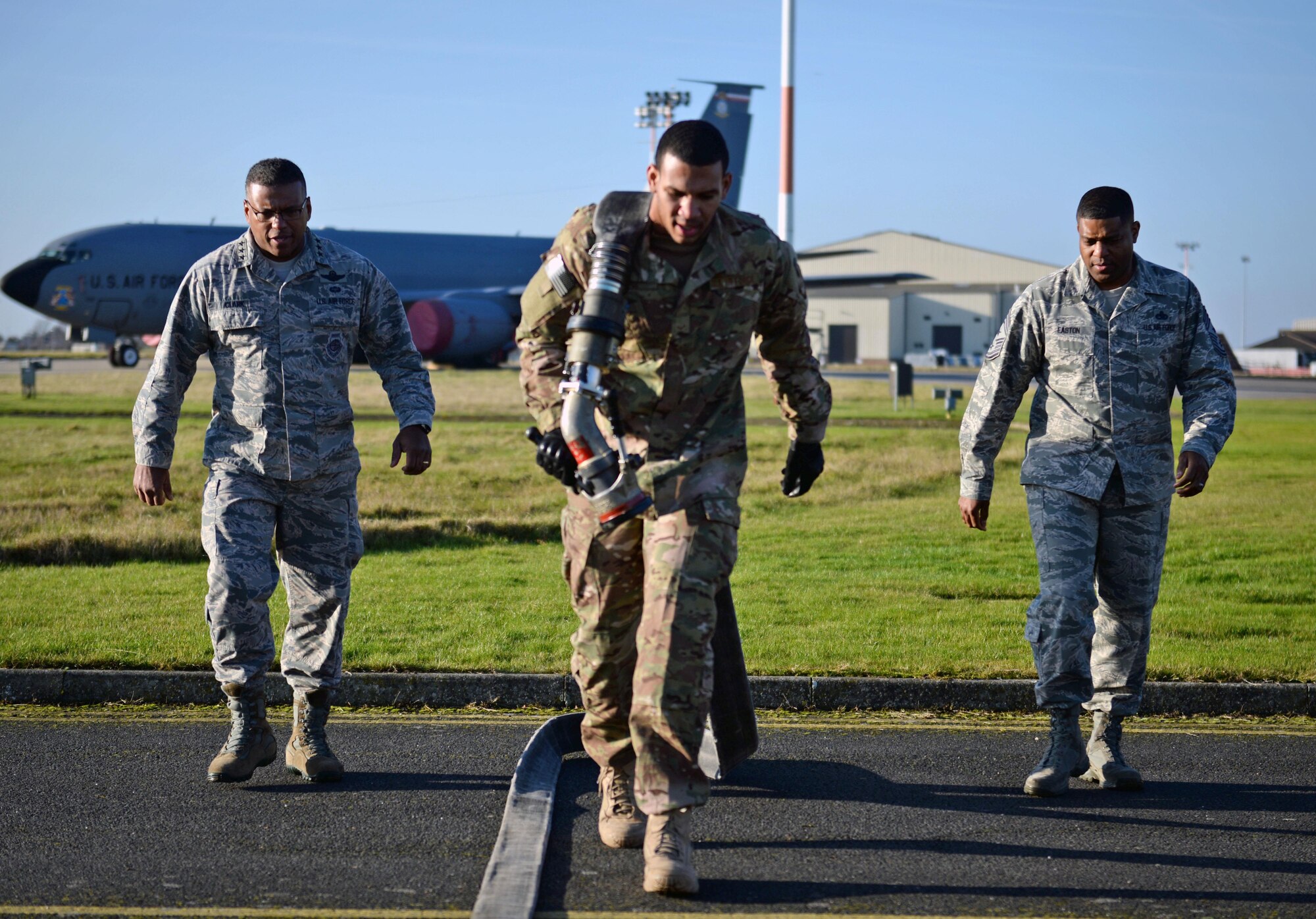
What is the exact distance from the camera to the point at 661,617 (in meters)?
3.99

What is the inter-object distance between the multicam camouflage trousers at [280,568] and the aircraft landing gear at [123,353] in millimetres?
43076

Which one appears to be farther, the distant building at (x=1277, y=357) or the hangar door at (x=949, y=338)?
the hangar door at (x=949, y=338)

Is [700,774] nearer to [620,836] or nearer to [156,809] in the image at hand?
[620,836]

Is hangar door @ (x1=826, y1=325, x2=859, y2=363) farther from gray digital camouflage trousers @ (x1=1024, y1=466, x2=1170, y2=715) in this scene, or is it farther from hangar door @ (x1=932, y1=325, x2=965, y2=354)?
gray digital camouflage trousers @ (x1=1024, y1=466, x2=1170, y2=715)

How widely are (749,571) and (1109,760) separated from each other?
4694mm

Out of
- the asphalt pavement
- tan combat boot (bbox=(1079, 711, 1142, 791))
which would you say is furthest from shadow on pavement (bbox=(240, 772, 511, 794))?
tan combat boot (bbox=(1079, 711, 1142, 791))

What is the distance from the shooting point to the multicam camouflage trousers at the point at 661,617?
3.95 m

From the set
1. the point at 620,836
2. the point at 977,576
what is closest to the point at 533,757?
the point at 620,836

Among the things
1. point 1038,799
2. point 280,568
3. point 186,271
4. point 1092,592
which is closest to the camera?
point 1038,799

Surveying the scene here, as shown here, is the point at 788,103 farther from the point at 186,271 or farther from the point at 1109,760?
the point at 1109,760

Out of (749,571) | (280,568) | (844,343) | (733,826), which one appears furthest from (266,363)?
(844,343)

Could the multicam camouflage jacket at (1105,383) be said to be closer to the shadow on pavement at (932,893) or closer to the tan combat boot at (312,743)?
the shadow on pavement at (932,893)

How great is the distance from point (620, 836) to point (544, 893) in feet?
1.59

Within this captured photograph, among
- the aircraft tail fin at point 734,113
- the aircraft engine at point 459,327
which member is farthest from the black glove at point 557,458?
the aircraft tail fin at point 734,113
